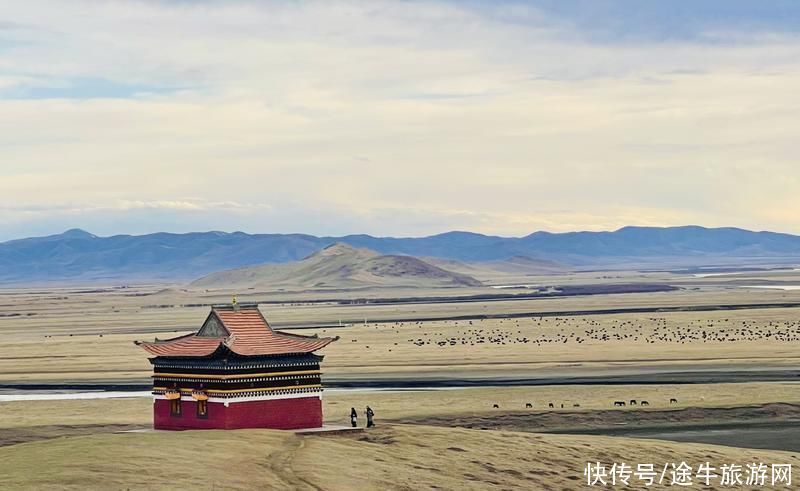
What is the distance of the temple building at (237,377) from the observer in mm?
54438

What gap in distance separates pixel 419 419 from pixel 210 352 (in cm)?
1982

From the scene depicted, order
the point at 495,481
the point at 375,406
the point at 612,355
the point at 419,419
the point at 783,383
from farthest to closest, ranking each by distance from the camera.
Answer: the point at 612,355
the point at 783,383
the point at 375,406
the point at 419,419
the point at 495,481

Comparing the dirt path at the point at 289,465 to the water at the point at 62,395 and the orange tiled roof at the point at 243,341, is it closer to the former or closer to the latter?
the orange tiled roof at the point at 243,341

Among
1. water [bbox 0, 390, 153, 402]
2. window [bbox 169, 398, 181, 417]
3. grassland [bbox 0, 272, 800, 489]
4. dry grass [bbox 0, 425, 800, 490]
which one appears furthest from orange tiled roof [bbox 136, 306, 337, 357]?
water [bbox 0, 390, 153, 402]

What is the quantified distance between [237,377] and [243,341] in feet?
6.59

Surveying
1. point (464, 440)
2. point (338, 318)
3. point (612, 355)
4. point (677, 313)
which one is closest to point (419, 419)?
point (464, 440)

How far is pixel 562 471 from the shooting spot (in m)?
51.1

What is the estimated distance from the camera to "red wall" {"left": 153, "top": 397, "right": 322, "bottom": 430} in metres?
54.5

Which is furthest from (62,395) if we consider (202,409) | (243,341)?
(243,341)

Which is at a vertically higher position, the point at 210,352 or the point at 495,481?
the point at 210,352

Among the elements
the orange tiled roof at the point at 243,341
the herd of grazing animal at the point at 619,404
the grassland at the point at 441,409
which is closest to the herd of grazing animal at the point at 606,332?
the grassland at the point at 441,409

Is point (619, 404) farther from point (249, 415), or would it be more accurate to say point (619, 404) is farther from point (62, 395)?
point (62, 395)

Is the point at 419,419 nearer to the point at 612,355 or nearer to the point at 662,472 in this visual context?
the point at 662,472

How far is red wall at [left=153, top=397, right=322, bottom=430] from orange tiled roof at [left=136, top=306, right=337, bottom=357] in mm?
2007
